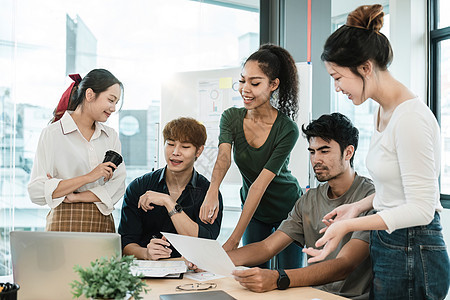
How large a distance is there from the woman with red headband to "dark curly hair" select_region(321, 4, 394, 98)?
1101 millimetres

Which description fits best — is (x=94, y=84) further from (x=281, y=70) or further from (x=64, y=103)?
(x=281, y=70)

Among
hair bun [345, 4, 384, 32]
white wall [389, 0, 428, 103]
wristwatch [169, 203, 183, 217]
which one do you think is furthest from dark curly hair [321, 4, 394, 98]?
white wall [389, 0, 428, 103]

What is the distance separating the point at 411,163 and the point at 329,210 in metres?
0.64

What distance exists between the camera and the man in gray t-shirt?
166cm

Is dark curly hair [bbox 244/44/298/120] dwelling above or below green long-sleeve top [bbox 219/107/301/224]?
above

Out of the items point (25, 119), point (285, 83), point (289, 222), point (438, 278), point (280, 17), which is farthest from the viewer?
point (280, 17)

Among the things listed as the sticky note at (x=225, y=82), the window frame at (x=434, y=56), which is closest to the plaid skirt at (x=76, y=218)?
the sticky note at (x=225, y=82)

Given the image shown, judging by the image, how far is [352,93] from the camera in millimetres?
1469

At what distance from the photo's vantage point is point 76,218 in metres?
1.99

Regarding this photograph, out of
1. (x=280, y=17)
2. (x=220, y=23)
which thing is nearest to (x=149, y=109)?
(x=220, y=23)

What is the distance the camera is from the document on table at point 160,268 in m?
1.53

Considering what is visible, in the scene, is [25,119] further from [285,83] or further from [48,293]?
[48,293]

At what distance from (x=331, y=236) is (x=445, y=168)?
114 inches

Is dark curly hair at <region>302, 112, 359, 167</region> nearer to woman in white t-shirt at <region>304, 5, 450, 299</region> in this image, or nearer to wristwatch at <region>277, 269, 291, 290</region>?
woman in white t-shirt at <region>304, 5, 450, 299</region>
